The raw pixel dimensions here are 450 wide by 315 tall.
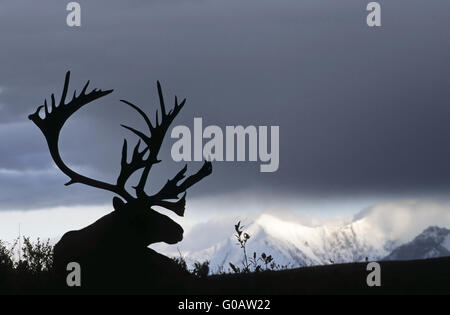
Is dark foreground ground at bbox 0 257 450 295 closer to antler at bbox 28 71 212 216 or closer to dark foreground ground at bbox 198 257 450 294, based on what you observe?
dark foreground ground at bbox 198 257 450 294

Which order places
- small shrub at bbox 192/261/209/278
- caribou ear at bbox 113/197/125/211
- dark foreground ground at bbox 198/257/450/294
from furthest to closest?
small shrub at bbox 192/261/209/278 < caribou ear at bbox 113/197/125/211 < dark foreground ground at bbox 198/257/450/294

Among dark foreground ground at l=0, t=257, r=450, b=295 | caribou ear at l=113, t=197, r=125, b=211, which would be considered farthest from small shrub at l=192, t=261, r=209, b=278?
caribou ear at l=113, t=197, r=125, b=211

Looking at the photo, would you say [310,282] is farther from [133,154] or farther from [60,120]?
[60,120]

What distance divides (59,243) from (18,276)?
798 millimetres

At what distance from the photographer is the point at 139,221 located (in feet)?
45.9

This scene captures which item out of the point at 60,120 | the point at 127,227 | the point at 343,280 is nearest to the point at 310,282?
the point at 343,280

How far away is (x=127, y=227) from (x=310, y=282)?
2997mm

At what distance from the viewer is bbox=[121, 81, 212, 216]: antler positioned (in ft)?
47.1

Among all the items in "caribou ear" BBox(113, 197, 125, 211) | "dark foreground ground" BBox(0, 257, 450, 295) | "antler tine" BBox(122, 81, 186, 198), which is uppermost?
"antler tine" BBox(122, 81, 186, 198)

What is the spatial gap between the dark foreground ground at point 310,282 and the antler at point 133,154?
1500 mm

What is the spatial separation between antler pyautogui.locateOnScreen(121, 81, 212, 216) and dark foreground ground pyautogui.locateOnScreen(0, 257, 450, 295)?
1409 millimetres

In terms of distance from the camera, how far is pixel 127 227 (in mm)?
13930
